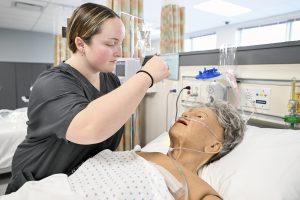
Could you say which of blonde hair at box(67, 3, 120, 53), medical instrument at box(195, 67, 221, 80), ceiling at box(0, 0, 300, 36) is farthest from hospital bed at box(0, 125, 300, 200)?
ceiling at box(0, 0, 300, 36)

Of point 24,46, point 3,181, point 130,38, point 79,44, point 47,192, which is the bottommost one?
point 3,181

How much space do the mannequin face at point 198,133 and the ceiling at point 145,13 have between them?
9.07 feet

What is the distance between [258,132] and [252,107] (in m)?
0.22

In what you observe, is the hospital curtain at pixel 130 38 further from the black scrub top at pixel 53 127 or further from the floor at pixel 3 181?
the floor at pixel 3 181

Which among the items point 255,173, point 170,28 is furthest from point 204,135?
point 170,28

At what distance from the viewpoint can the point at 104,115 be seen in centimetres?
64

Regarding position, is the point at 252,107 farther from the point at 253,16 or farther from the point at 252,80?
the point at 253,16

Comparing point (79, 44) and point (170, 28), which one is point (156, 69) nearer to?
point (79, 44)

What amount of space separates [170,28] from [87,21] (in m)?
1.59

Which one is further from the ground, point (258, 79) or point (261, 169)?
point (258, 79)

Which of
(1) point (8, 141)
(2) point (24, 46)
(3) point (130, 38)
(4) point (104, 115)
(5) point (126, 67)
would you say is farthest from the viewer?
(2) point (24, 46)

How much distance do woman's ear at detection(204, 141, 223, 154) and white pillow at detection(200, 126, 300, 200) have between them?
0.05 meters

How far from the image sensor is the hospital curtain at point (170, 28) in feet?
7.54

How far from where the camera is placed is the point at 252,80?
4.06ft
